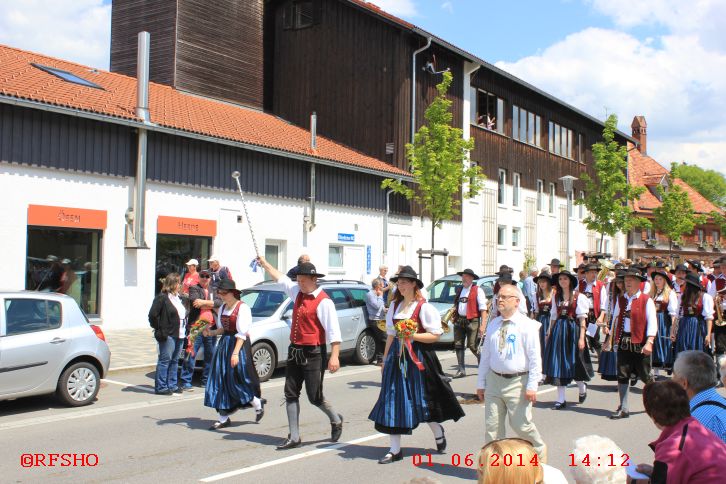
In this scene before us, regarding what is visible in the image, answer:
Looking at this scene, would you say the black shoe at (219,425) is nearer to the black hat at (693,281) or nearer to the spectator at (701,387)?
the spectator at (701,387)

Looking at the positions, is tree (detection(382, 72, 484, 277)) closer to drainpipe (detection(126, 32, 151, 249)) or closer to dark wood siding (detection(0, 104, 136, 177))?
drainpipe (detection(126, 32, 151, 249))

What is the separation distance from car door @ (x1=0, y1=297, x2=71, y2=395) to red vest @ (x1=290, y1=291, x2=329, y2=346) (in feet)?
12.3

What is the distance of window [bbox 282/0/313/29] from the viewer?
2942 centimetres

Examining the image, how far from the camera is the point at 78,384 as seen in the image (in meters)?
9.73

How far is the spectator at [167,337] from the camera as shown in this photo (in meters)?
10.8

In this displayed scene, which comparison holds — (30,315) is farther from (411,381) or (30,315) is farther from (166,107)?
(166,107)

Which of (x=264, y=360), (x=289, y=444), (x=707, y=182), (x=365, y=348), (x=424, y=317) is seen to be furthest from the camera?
(x=707, y=182)

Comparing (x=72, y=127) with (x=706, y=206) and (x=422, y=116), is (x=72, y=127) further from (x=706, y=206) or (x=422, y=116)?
(x=706, y=206)

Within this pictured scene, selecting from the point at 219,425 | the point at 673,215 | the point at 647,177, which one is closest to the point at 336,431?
the point at 219,425

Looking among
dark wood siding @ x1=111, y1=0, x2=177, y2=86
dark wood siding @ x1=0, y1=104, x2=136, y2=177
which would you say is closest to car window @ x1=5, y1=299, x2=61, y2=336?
dark wood siding @ x1=0, y1=104, x2=136, y2=177

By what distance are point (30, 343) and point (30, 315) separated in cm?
42

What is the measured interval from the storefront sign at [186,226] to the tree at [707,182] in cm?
8262

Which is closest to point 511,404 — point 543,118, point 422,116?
point 422,116

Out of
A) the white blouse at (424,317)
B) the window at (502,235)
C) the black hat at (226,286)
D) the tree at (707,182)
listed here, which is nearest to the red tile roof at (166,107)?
the window at (502,235)
